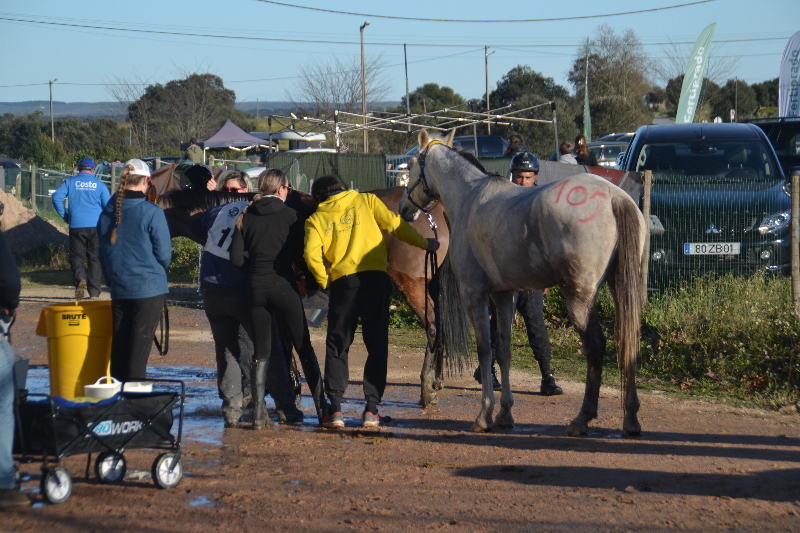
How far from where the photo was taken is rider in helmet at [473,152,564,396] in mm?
6816

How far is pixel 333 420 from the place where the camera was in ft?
19.2

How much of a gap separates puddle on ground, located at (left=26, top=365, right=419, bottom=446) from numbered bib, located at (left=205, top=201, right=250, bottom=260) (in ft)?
3.86

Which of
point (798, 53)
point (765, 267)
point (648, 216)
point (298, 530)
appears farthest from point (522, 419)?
point (798, 53)

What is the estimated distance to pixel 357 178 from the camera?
Result: 15.6m

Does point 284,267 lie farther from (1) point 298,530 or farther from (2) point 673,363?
(2) point 673,363

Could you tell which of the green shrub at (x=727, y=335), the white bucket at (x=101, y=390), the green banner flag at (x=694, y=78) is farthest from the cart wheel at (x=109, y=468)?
the green banner flag at (x=694, y=78)

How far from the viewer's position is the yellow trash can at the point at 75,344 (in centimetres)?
509

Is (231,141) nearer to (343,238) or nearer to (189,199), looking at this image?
(189,199)

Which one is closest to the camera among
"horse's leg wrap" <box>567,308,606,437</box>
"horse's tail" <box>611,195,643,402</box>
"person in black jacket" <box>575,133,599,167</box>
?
"horse's tail" <box>611,195,643,402</box>

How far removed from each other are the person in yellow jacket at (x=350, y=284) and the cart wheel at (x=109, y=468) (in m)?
1.73

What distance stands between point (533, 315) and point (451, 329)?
36.3 inches

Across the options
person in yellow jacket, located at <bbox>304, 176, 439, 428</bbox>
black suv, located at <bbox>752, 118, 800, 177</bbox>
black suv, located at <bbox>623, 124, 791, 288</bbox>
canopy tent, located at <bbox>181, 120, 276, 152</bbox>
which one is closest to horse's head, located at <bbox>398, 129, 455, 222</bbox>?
person in yellow jacket, located at <bbox>304, 176, 439, 428</bbox>

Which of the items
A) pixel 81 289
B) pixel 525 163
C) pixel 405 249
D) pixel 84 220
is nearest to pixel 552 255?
pixel 525 163

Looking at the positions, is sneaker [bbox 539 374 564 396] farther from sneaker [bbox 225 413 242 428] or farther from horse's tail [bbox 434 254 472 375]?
sneaker [bbox 225 413 242 428]
